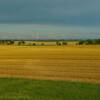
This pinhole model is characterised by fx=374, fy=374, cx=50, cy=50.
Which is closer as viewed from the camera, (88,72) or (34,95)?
(34,95)

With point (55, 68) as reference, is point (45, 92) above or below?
above

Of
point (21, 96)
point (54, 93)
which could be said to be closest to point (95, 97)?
point (54, 93)

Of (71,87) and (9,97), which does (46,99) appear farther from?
(71,87)

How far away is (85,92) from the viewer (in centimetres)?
1631

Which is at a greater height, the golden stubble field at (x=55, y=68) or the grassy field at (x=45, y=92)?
the grassy field at (x=45, y=92)

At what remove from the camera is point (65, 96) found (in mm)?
15086

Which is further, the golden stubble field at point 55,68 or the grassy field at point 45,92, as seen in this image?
the golden stubble field at point 55,68

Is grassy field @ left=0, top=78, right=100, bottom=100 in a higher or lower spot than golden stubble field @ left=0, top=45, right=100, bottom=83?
higher

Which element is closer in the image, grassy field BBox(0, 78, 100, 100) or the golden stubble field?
grassy field BBox(0, 78, 100, 100)

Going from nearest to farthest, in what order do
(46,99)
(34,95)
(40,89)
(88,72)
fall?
(46,99), (34,95), (40,89), (88,72)

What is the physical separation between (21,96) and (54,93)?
64.1 inches

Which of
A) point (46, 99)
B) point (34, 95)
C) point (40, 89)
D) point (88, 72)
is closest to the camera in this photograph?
point (46, 99)

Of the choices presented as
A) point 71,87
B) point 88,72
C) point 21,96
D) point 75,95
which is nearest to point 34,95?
→ point 21,96

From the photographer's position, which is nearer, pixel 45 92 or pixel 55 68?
pixel 45 92
